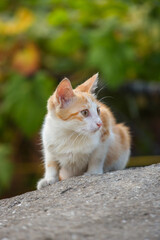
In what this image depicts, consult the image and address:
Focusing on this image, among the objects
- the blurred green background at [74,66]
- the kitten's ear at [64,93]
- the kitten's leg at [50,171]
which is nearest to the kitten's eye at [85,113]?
the kitten's ear at [64,93]

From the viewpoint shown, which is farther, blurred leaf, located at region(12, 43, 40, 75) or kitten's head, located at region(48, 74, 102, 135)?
blurred leaf, located at region(12, 43, 40, 75)

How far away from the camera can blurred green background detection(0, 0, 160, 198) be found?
801 cm

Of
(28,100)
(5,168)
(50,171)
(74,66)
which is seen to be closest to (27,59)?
(28,100)

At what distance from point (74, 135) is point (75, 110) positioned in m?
0.23

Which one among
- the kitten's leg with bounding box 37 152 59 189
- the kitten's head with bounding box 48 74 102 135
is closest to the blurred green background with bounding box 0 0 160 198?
the kitten's leg with bounding box 37 152 59 189

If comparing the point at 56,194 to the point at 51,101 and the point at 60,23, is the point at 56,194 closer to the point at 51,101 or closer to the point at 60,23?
the point at 51,101

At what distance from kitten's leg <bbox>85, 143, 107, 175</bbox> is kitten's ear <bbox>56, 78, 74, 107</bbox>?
0.49m

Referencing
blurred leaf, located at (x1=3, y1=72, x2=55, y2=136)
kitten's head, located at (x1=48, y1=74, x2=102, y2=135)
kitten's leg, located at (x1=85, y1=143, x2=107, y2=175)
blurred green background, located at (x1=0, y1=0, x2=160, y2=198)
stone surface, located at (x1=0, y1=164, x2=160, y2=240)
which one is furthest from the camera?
blurred green background, located at (x1=0, y1=0, x2=160, y2=198)

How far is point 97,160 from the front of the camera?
4094mm

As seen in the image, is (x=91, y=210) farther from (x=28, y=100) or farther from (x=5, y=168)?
(x=28, y=100)

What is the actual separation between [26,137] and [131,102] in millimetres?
2142

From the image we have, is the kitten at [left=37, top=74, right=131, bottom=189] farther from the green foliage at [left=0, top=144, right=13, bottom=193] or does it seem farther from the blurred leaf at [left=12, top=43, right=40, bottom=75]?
the blurred leaf at [left=12, top=43, right=40, bottom=75]

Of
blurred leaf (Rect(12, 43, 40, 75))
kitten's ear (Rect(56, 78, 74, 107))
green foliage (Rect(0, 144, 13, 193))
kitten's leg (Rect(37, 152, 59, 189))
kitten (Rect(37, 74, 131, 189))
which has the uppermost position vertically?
blurred leaf (Rect(12, 43, 40, 75))

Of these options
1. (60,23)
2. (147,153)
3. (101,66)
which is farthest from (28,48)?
(147,153)
